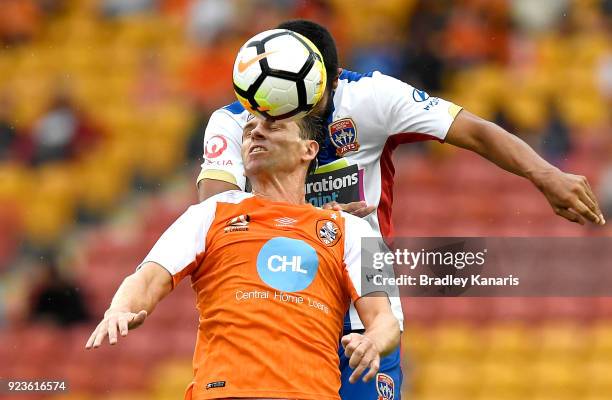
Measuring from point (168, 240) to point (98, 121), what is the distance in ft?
28.8

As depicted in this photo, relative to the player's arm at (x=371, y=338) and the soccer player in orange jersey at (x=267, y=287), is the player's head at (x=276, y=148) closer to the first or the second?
the soccer player in orange jersey at (x=267, y=287)

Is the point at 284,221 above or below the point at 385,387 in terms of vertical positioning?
above

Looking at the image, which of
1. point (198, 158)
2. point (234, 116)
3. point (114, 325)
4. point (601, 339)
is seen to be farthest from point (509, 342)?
point (114, 325)

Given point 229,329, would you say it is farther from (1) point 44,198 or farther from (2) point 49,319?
(1) point 44,198

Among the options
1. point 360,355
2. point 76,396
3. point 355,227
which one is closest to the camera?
point 360,355

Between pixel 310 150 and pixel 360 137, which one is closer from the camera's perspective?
pixel 310 150

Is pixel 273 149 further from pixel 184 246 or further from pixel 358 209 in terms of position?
pixel 358 209

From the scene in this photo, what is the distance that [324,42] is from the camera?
504 cm

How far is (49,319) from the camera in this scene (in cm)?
1101

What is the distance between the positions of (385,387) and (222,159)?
3.97ft

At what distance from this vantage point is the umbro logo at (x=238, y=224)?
423 centimetres

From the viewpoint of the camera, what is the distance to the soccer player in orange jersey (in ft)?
12.9

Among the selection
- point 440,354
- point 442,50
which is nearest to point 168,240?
point 440,354

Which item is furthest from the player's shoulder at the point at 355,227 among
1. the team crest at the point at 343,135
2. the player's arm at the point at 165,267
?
the team crest at the point at 343,135
